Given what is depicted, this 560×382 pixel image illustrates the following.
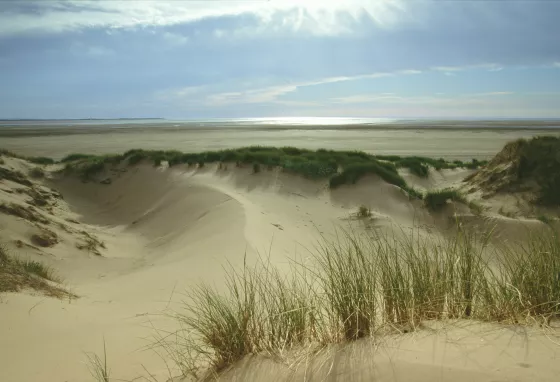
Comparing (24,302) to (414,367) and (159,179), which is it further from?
(159,179)

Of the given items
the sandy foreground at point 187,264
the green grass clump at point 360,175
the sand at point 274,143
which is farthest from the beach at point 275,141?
the sandy foreground at point 187,264

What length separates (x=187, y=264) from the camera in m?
7.21

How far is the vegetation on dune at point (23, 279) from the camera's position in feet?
16.2

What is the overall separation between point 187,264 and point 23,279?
2479 mm

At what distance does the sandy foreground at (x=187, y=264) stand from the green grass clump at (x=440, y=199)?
28 cm

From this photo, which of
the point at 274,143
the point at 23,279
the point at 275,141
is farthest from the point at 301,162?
the point at 275,141

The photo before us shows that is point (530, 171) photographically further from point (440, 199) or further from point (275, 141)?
point (275, 141)

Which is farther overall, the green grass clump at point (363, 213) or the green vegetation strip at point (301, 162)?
the green vegetation strip at point (301, 162)

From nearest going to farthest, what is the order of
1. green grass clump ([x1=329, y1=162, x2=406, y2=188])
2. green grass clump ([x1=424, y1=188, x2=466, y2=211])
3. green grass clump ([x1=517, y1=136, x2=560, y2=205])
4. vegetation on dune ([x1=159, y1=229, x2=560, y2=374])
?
vegetation on dune ([x1=159, y1=229, x2=560, y2=374]), green grass clump ([x1=517, y1=136, x2=560, y2=205]), green grass clump ([x1=424, y1=188, x2=466, y2=211]), green grass clump ([x1=329, y1=162, x2=406, y2=188])

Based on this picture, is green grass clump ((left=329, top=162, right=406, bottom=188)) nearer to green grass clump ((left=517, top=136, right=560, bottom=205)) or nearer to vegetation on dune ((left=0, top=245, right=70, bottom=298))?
green grass clump ((left=517, top=136, right=560, bottom=205))

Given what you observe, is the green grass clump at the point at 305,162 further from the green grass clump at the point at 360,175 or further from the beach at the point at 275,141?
the beach at the point at 275,141

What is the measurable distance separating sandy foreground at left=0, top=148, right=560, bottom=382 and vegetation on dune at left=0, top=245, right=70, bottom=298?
0.74ft

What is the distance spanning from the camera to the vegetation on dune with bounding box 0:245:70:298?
4.95 m

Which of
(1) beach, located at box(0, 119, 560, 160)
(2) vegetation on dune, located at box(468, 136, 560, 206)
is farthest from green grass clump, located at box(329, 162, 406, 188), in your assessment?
(1) beach, located at box(0, 119, 560, 160)
